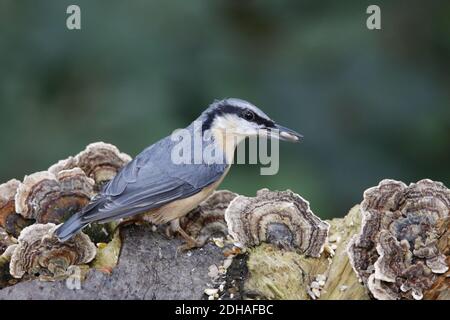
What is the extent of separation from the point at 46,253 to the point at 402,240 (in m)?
1.36

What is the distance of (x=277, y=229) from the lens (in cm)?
301

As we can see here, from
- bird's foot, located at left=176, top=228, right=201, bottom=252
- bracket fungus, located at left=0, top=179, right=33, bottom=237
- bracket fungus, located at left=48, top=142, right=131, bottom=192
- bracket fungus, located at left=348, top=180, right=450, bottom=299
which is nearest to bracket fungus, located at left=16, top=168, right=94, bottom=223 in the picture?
bracket fungus, located at left=0, top=179, right=33, bottom=237

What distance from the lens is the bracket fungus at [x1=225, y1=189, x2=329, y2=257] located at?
2988 millimetres

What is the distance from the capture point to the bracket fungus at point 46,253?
288 cm

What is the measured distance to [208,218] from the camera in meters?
3.44

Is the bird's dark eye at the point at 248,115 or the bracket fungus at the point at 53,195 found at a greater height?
the bird's dark eye at the point at 248,115

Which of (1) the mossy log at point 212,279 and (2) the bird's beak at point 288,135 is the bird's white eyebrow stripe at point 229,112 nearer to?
(2) the bird's beak at point 288,135

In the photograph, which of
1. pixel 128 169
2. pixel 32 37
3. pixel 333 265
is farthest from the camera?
Answer: pixel 32 37

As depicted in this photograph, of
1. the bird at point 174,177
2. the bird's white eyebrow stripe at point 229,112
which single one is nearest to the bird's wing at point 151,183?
the bird at point 174,177

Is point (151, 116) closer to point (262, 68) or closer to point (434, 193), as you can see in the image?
point (262, 68)

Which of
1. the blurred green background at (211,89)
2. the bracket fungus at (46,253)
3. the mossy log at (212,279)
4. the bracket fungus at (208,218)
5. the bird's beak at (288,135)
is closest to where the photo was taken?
the mossy log at (212,279)

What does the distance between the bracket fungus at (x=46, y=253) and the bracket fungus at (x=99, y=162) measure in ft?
1.88
